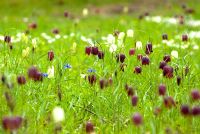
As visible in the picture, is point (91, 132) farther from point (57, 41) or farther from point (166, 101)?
point (57, 41)

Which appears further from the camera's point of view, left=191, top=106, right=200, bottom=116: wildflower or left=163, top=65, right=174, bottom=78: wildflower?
left=163, top=65, right=174, bottom=78: wildflower

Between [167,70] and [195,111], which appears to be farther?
[167,70]

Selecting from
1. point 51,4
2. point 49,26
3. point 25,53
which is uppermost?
point 25,53

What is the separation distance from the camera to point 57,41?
10.8 meters

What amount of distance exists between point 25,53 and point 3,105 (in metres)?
0.93

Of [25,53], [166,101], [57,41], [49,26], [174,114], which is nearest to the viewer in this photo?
[166,101]

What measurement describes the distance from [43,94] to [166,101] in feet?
5.73

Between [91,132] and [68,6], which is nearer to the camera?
[91,132]

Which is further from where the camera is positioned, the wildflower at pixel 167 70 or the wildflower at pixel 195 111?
the wildflower at pixel 167 70

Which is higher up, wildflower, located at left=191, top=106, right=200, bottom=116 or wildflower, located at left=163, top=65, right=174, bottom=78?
wildflower, located at left=191, top=106, right=200, bottom=116

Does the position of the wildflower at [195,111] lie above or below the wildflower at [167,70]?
above

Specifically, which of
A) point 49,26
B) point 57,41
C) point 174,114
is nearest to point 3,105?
point 174,114

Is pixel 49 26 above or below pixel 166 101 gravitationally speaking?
below

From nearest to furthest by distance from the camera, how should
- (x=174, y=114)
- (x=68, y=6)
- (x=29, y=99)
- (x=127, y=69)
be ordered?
1. (x=174, y=114)
2. (x=29, y=99)
3. (x=127, y=69)
4. (x=68, y=6)
